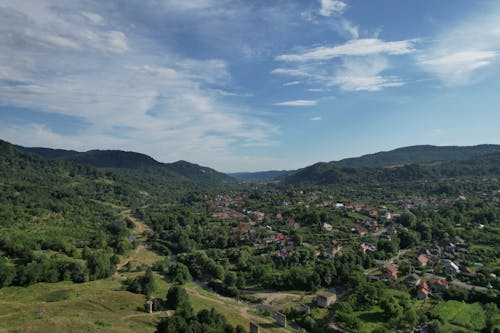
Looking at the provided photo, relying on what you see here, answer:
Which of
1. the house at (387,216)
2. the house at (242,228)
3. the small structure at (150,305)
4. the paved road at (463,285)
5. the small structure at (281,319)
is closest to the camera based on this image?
the small structure at (150,305)

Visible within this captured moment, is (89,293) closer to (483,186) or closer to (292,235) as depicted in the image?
(292,235)

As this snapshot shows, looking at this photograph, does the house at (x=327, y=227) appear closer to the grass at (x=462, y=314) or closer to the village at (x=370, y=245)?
the village at (x=370, y=245)

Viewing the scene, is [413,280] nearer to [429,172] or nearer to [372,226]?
[372,226]

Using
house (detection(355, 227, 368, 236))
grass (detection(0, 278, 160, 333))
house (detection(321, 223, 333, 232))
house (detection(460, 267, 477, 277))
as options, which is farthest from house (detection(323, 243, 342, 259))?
grass (detection(0, 278, 160, 333))

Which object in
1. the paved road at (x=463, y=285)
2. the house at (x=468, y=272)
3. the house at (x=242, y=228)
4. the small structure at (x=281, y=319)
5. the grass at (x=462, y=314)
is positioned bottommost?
the small structure at (x=281, y=319)

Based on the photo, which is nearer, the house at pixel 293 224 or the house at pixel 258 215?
the house at pixel 293 224

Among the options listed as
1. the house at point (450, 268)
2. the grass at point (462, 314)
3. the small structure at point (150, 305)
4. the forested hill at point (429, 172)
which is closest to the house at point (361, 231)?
the house at point (450, 268)

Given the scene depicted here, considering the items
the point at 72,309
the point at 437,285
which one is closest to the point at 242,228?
the point at 437,285
